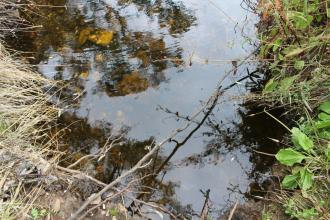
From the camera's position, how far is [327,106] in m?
2.61

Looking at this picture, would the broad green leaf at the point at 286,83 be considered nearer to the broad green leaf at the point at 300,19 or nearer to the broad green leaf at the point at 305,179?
the broad green leaf at the point at 300,19

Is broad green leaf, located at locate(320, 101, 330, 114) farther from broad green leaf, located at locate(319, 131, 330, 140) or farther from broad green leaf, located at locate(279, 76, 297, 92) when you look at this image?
broad green leaf, located at locate(279, 76, 297, 92)

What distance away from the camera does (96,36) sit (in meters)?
4.12

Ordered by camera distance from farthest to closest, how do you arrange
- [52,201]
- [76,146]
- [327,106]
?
[76,146]
[52,201]
[327,106]

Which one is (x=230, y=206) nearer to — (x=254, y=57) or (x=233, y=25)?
(x=254, y=57)

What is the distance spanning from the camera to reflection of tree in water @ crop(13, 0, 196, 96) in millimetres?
3740

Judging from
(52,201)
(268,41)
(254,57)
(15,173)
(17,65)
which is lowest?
(52,201)

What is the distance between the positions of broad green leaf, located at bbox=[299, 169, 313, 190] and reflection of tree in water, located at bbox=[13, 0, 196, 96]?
1.65m

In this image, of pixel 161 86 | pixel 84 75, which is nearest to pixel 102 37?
pixel 84 75

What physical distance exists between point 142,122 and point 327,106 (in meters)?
1.51

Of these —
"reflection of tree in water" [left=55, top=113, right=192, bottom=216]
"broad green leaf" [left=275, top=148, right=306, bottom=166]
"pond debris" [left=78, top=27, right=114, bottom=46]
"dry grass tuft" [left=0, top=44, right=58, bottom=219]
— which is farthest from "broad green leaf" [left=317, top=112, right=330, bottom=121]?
"pond debris" [left=78, top=27, right=114, bottom=46]

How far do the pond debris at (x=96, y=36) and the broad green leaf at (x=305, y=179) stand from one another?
242 centimetres

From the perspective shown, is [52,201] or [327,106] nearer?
[327,106]

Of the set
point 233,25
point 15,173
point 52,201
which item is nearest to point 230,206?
point 52,201
